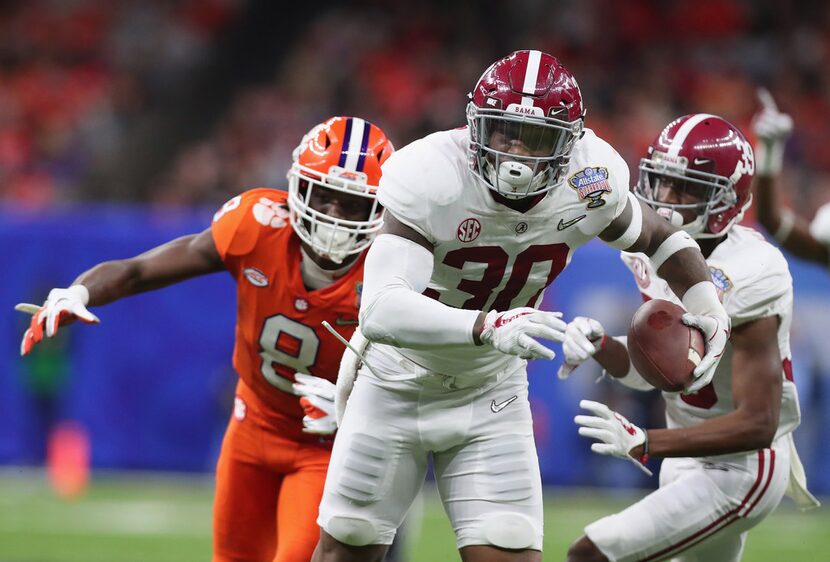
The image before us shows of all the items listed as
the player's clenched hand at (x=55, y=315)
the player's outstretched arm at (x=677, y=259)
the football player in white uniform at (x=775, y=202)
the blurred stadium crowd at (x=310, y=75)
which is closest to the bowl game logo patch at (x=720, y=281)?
the player's outstretched arm at (x=677, y=259)

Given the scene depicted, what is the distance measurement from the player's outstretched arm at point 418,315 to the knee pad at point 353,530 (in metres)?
0.51

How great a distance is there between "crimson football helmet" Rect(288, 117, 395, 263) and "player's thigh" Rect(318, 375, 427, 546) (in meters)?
0.52

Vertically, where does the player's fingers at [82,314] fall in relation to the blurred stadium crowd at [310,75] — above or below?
below

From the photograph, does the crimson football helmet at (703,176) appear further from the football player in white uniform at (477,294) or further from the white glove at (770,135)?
the white glove at (770,135)

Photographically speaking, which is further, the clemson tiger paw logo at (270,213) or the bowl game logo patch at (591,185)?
the clemson tiger paw logo at (270,213)

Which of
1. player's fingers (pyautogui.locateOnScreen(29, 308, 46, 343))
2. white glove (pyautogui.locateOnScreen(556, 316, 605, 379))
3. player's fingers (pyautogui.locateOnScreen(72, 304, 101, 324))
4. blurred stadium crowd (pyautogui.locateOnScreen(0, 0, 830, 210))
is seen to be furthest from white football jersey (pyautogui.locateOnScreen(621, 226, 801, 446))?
blurred stadium crowd (pyautogui.locateOnScreen(0, 0, 830, 210))

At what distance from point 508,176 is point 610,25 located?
6924mm

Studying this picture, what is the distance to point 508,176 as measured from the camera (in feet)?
9.40

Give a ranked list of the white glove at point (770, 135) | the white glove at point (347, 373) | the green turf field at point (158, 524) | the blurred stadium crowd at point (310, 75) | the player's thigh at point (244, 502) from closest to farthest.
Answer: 1. the white glove at point (347, 373)
2. the player's thigh at point (244, 502)
3. the white glove at point (770, 135)
4. the green turf field at point (158, 524)
5. the blurred stadium crowd at point (310, 75)

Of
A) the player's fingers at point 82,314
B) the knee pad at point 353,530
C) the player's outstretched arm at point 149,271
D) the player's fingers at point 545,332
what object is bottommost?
the knee pad at point 353,530

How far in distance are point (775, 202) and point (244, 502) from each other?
2.32 metres

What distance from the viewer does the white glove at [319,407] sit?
138 inches

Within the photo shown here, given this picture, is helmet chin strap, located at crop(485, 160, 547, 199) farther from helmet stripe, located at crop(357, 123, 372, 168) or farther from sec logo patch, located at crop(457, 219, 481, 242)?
helmet stripe, located at crop(357, 123, 372, 168)

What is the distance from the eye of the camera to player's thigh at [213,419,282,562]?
3.73 meters
